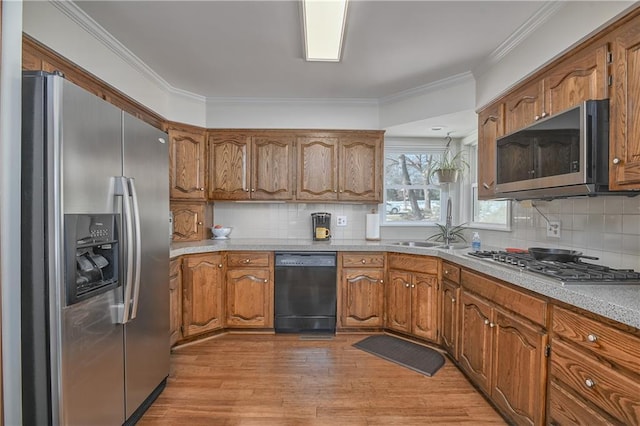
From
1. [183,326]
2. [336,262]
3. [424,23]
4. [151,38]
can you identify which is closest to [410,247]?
[336,262]

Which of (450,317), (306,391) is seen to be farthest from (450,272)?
(306,391)

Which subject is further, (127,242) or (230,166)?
(230,166)

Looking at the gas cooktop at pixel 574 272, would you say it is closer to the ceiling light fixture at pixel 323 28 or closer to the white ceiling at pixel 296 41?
the white ceiling at pixel 296 41

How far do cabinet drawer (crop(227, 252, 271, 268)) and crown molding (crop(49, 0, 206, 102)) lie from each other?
5.69 feet

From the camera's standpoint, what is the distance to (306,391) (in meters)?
2.10

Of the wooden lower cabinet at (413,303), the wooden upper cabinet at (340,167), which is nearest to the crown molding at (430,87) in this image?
the wooden upper cabinet at (340,167)

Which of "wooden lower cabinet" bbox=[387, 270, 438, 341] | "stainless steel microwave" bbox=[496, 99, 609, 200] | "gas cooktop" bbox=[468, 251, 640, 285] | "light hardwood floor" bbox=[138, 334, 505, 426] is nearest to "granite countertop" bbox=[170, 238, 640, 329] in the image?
"gas cooktop" bbox=[468, 251, 640, 285]

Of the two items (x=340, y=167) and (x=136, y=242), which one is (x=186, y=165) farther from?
(x=136, y=242)

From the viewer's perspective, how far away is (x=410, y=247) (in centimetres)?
289

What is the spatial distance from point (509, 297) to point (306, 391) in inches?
54.2

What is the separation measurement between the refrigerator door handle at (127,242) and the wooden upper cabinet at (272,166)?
6.10 ft

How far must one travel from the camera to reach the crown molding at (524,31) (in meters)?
1.82

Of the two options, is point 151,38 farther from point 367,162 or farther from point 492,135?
point 492,135

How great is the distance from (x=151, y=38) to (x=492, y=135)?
259 cm
